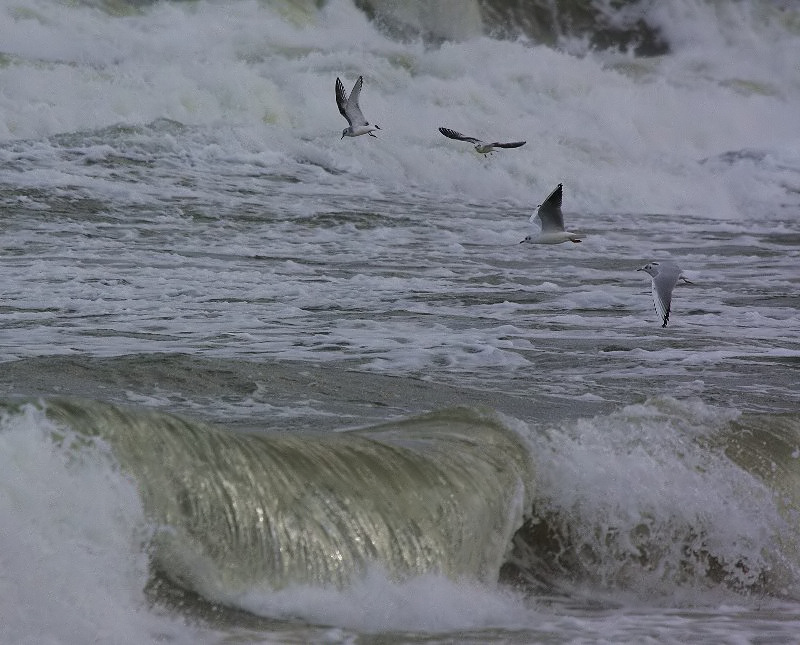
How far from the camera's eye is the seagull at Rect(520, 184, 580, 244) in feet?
28.9

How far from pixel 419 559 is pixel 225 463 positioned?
2.26 feet

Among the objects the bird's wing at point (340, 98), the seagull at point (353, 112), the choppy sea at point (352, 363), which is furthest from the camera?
the seagull at point (353, 112)

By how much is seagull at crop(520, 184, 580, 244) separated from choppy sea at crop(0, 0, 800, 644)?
654 mm

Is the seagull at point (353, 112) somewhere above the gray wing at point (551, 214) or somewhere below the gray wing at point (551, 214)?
above

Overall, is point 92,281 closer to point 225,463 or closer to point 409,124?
point 225,463

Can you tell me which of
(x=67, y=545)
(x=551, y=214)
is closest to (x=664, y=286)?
(x=551, y=214)

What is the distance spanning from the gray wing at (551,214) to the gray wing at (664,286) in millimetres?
1249

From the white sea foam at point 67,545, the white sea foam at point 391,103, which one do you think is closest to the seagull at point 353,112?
the white sea foam at point 391,103

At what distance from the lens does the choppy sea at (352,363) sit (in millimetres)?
4020

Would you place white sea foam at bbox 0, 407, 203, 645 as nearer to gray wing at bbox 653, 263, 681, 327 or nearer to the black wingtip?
gray wing at bbox 653, 263, 681, 327

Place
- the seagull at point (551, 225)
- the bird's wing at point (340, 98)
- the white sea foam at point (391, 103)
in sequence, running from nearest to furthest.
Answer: the seagull at point (551, 225)
the bird's wing at point (340, 98)
the white sea foam at point (391, 103)

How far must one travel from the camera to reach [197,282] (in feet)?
35.0

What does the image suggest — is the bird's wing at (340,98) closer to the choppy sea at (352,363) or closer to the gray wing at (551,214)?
the choppy sea at (352,363)

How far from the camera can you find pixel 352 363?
772 cm
